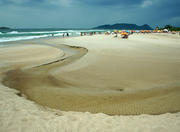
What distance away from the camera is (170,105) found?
3795mm

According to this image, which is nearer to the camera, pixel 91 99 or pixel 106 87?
pixel 91 99

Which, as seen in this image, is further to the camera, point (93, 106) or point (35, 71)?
point (35, 71)

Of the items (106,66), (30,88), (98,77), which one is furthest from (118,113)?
(106,66)

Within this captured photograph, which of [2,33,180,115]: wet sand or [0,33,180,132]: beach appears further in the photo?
[2,33,180,115]: wet sand

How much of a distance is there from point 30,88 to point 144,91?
454 cm

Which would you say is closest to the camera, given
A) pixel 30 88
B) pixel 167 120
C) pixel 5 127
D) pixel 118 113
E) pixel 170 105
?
pixel 5 127

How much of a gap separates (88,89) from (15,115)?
8.57ft

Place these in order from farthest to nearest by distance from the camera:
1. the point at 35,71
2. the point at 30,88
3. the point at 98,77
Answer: the point at 35,71, the point at 98,77, the point at 30,88

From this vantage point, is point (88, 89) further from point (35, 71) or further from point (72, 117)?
point (35, 71)

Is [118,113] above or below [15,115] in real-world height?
below

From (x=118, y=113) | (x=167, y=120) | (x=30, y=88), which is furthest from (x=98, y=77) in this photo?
(x=167, y=120)

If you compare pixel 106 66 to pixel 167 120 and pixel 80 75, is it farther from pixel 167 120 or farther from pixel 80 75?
pixel 167 120

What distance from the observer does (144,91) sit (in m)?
4.71

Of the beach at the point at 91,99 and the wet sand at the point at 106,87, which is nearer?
the beach at the point at 91,99
